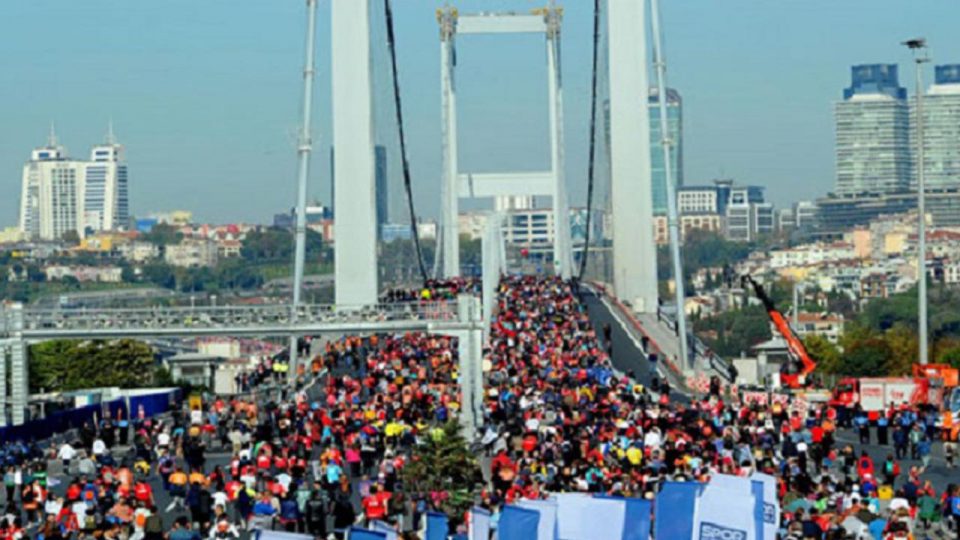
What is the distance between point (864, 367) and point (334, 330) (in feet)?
243

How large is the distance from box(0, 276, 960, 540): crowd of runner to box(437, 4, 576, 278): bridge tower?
196 feet

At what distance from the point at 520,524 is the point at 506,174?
92.2 metres

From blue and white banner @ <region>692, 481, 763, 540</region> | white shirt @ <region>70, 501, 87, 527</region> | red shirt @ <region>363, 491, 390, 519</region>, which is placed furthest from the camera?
white shirt @ <region>70, 501, 87, 527</region>

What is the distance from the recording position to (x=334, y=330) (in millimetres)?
51094

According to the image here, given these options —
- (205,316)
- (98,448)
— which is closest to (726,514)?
(98,448)

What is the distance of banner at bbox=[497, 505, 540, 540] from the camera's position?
20250 millimetres

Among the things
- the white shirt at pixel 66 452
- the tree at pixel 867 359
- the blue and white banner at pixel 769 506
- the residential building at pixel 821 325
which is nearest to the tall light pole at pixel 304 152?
the white shirt at pixel 66 452

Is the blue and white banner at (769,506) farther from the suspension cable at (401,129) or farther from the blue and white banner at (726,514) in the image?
the suspension cable at (401,129)

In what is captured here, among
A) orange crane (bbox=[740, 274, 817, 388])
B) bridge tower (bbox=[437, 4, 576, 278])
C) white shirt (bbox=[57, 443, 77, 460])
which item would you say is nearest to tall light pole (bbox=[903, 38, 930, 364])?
orange crane (bbox=[740, 274, 817, 388])

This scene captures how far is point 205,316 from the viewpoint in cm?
5225

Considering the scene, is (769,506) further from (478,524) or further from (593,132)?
(593,132)

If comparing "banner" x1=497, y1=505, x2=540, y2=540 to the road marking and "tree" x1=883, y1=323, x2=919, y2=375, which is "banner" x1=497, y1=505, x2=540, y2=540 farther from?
"tree" x1=883, y1=323, x2=919, y2=375

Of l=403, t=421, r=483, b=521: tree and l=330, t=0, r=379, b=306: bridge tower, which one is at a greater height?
l=330, t=0, r=379, b=306: bridge tower

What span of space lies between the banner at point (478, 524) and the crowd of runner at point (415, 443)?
4.70 m
